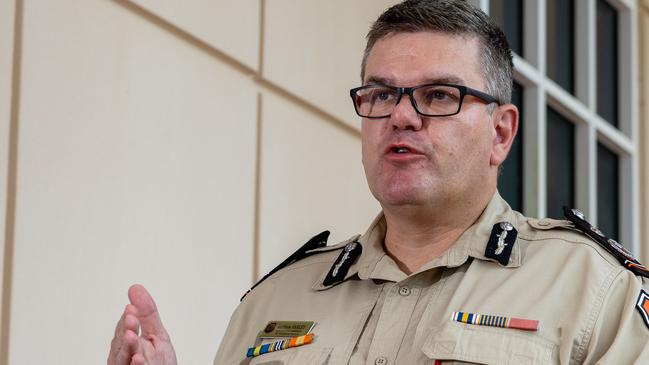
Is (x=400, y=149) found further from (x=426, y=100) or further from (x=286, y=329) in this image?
(x=286, y=329)

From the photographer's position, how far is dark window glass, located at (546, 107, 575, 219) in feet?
21.2

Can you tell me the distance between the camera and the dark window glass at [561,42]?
264 inches

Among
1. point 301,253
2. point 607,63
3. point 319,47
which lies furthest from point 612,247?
point 607,63

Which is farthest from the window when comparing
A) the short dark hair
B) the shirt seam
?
the shirt seam

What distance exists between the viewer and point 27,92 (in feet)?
→ 10.3

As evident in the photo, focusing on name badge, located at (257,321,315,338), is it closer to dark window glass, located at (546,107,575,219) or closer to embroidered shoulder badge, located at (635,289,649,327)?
embroidered shoulder badge, located at (635,289,649,327)

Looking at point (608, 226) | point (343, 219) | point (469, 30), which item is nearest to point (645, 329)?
point (469, 30)

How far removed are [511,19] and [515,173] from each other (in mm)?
753

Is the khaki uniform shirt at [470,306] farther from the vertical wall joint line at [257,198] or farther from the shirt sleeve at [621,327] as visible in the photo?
the vertical wall joint line at [257,198]

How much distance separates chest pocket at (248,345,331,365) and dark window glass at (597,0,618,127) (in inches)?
198

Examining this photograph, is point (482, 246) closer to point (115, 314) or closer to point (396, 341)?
point (396, 341)

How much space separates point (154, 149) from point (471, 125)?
4.14ft

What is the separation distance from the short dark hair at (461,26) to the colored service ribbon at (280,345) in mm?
631

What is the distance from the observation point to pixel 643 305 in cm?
231
